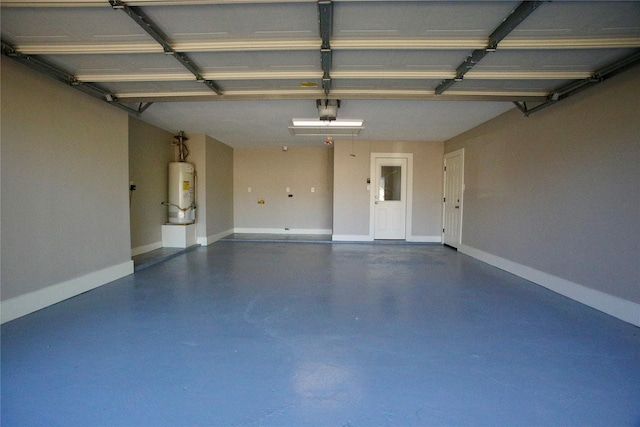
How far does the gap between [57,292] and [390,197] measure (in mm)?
6085

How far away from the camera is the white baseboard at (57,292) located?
2.65 m

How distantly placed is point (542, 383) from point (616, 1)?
2531 millimetres

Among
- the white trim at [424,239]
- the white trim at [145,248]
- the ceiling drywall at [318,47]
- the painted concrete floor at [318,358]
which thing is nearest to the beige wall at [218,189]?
the white trim at [145,248]

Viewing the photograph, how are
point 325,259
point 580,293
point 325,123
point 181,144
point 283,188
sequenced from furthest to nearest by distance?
point 283,188
point 181,144
point 325,259
point 325,123
point 580,293

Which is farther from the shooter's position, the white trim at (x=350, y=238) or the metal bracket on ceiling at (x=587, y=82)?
the white trim at (x=350, y=238)

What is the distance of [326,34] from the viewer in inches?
89.0

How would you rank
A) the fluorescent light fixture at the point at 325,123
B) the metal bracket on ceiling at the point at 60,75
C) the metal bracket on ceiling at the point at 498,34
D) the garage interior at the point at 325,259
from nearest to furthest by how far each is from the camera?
the garage interior at the point at 325,259 < the metal bracket on ceiling at the point at 498,34 < the metal bracket on ceiling at the point at 60,75 < the fluorescent light fixture at the point at 325,123

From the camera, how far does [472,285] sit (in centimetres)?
379

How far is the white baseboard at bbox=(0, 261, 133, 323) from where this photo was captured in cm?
265

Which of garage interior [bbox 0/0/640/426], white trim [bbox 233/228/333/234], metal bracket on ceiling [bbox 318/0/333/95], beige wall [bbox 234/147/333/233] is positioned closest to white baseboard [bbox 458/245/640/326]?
garage interior [bbox 0/0/640/426]

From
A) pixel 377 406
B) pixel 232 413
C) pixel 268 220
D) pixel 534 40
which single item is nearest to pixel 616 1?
pixel 534 40

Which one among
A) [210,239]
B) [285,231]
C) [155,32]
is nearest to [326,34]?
[155,32]

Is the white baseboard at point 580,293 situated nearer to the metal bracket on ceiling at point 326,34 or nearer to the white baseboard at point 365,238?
the white baseboard at point 365,238

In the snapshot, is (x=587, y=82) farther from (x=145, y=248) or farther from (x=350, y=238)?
(x=145, y=248)
